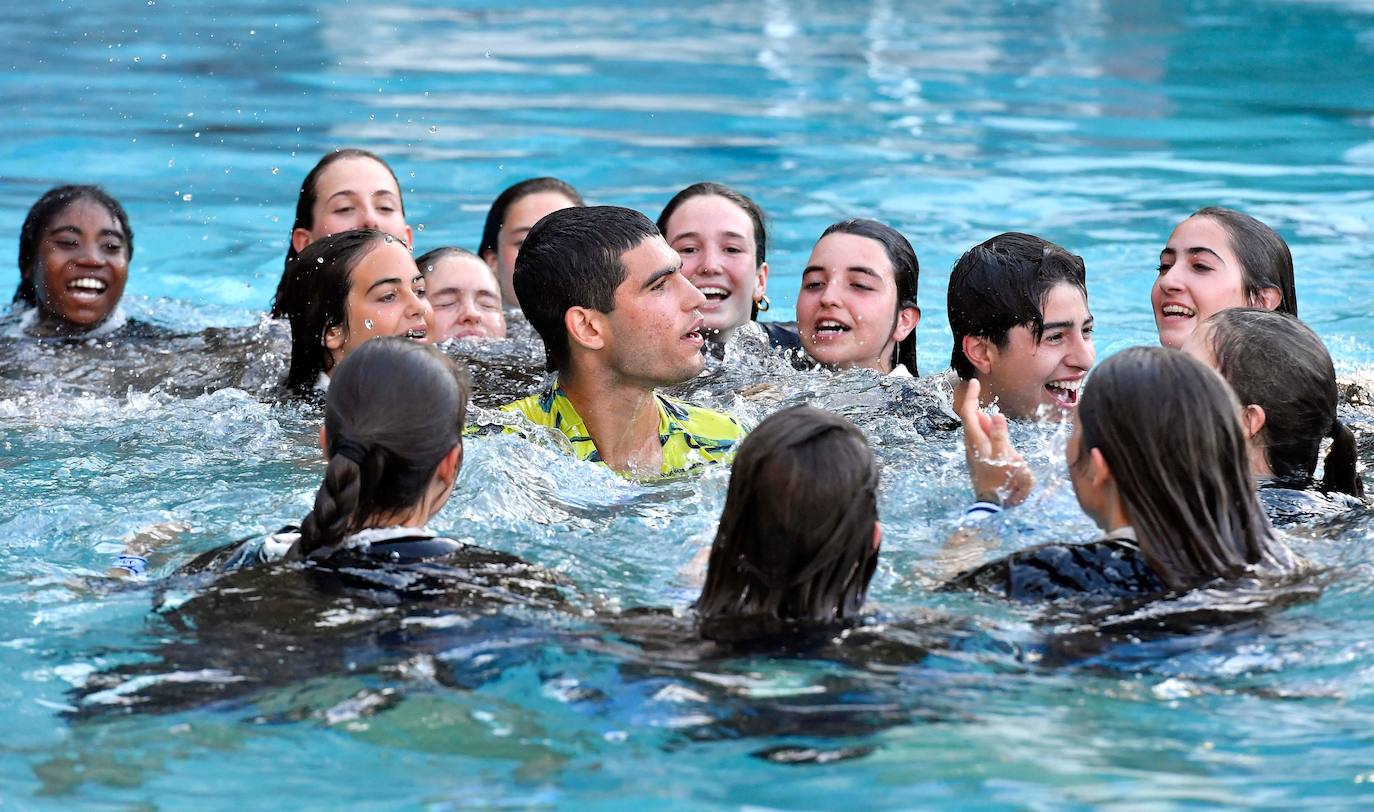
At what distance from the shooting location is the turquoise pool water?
3391 millimetres

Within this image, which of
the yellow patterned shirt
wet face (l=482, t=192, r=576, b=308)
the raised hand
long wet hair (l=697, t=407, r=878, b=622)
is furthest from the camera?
wet face (l=482, t=192, r=576, b=308)

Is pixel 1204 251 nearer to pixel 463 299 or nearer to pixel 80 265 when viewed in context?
pixel 463 299

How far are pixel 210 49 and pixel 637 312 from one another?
11150 mm

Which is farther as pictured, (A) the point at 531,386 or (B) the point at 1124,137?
(B) the point at 1124,137

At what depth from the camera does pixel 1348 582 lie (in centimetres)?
419

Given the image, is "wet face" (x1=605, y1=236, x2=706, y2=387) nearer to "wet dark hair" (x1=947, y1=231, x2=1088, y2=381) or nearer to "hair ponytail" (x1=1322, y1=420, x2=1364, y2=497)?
"wet dark hair" (x1=947, y1=231, x2=1088, y2=381)

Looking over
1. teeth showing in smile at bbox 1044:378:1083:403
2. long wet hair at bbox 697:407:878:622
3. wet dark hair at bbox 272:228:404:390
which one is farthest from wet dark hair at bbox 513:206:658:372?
long wet hair at bbox 697:407:878:622

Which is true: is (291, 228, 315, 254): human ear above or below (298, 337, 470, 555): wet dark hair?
above

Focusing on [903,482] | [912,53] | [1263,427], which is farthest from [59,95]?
[1263,427]

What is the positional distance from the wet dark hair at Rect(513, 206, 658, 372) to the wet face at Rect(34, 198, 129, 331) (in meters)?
3.03

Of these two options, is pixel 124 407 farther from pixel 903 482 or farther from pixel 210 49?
pixel 210 49

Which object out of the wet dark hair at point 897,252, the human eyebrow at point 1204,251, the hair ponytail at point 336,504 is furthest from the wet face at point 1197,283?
the hair ponytail at point 336,504

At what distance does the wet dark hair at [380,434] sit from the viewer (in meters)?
3.84

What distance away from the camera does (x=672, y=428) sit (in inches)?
223
